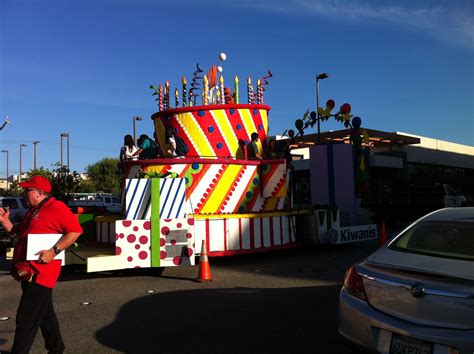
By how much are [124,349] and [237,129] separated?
288 inches

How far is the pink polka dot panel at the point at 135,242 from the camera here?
321 inches

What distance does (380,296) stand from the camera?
11.5 feet

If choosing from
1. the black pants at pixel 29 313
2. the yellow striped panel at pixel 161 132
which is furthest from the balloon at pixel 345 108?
the black pants at pixel 29 313

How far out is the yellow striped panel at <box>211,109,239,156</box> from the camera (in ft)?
36.6

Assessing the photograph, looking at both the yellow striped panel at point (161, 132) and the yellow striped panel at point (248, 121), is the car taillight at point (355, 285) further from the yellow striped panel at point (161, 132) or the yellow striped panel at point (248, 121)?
the yellow striped panel at point (161, 132)

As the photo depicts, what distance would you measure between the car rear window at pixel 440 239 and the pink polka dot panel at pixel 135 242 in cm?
508

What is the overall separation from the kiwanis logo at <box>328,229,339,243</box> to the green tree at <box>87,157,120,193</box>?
192 ft

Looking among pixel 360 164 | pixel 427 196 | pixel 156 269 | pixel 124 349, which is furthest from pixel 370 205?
pixel 124 349

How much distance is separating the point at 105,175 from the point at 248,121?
6199 cm

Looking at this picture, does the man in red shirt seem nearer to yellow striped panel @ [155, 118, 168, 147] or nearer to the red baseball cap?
the red baseball cap

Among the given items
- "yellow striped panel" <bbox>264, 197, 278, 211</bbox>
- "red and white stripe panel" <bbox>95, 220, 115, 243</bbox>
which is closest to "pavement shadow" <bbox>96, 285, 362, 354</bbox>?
"red and white stripe panel" <bbox>95, 220, 115, 243</bbox>

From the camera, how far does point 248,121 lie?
1151 centimetres

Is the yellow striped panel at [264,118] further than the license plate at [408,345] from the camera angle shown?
Yes

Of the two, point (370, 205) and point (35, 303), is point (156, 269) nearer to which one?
point (35, 303)
